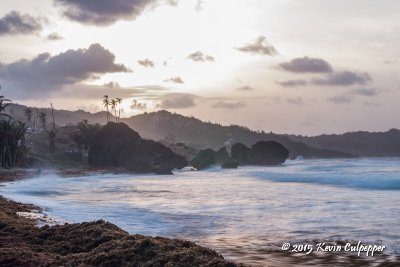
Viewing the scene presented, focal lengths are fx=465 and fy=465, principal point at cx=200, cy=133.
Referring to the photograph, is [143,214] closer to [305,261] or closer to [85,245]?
[85,245]

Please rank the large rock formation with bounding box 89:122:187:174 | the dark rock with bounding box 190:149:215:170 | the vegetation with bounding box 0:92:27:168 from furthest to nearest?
the dark rock with bounding box 190:149:215:170, the large rock formation with bounding box 89:122:187:174, the vegetation with bounding box 0:92:27:168

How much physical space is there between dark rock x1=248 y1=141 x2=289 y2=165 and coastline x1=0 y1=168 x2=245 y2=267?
118 meters

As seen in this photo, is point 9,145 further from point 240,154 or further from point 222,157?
point 240,154

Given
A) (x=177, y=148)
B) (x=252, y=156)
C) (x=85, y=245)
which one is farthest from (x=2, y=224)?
(x=177, y=148)

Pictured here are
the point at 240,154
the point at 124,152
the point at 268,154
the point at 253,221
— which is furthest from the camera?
the point at 240,154

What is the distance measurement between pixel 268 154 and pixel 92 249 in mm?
120999

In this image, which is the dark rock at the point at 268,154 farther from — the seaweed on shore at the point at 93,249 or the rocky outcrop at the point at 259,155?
the seaweed on shore at the point at 93,249

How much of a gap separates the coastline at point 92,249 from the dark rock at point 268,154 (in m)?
118

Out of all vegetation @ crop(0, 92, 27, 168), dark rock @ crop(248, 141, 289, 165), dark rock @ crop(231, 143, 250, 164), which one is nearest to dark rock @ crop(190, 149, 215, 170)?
dark rock @ crop(231, 143, 250, 164)

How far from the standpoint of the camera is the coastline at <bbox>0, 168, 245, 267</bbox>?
9.76 meters

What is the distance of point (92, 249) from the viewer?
11.5 m

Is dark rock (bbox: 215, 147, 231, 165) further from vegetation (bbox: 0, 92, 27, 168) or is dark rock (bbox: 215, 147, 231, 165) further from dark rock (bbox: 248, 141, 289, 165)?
vegetation (bbox: 0, 92, 27, 168)

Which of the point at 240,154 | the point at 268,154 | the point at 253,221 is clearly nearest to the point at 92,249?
the point at 253,221

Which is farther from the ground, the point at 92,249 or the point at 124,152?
the point at 124,152
